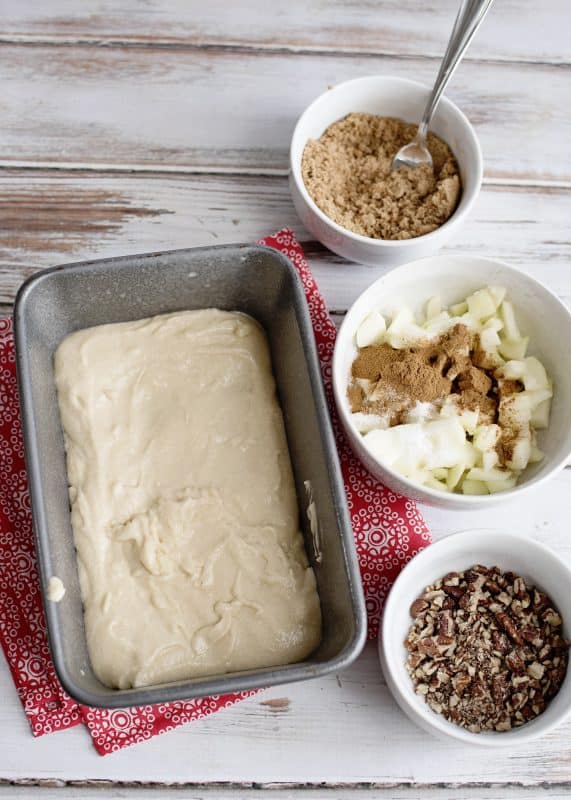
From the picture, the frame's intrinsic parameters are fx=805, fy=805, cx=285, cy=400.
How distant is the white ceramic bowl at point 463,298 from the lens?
1.47 metres

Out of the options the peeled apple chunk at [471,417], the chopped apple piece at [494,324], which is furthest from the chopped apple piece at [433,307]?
the chopped apple piece at [494,324]

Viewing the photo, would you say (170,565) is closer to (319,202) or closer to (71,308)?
(71,308)

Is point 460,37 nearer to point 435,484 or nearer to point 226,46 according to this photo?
point 226,46

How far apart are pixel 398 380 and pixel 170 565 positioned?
0.54 metres

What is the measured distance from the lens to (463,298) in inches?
65.1

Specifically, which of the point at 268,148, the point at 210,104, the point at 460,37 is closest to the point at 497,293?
the point at 460,37

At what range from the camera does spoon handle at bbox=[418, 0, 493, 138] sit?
1.47 meters

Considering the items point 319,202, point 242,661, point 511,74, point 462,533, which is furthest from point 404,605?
point 511,74

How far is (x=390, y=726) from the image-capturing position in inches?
60.1

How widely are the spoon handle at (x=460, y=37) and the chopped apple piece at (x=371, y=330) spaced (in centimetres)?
46

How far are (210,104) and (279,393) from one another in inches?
29.8

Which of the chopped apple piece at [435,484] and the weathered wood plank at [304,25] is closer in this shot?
the chopped apple piece at [435,484]

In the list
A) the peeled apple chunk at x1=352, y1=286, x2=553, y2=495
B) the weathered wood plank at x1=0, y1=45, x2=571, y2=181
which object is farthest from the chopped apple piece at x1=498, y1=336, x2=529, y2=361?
the weathered wood plank at x1=0, y1=45, x2=571, y2=181

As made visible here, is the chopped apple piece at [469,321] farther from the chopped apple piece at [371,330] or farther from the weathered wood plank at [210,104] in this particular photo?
the weathered wood plank at [210,104]
